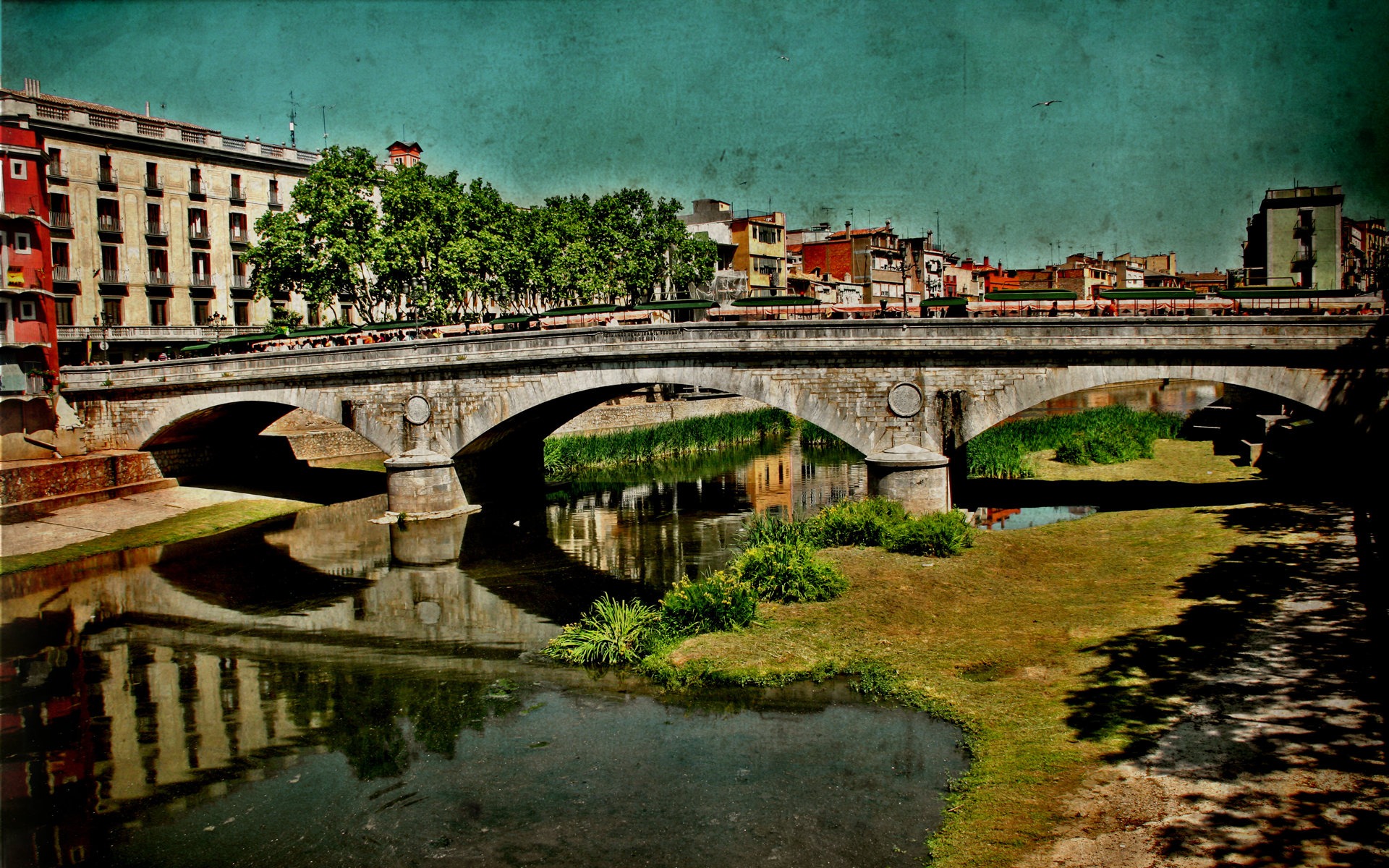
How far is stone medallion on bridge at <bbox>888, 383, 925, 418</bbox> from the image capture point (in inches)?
1228

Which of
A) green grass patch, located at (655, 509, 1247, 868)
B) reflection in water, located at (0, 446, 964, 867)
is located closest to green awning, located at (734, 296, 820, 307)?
reflection in water, located at (0, 446, 964, 867)

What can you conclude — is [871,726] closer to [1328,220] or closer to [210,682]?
[210,682]

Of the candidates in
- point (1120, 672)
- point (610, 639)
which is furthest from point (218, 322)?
point (1120, 672)

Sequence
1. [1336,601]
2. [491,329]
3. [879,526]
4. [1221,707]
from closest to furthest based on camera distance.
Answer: [1221,707], [1336,601], [879,526], [491,329]

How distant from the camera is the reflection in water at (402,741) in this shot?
1252cm

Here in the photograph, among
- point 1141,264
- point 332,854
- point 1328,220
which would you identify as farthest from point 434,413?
point 1141,264

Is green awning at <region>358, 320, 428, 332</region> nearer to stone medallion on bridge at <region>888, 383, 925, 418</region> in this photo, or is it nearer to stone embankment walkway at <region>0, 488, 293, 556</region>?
stone embankment walkway at <region>0, 488, 293, 556</region>

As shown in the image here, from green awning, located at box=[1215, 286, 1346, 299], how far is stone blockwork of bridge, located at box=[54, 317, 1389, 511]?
2315mm

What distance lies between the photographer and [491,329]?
4422 cm

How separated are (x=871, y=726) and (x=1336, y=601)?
9210 millimetres

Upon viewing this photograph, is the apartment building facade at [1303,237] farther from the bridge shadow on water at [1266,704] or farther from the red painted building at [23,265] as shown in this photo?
the red painted building at [23,265]

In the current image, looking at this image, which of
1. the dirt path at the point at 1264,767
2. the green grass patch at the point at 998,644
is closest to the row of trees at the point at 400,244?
the green grass patch at the point at 998,644

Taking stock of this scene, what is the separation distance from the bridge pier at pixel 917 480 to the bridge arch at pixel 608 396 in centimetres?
213

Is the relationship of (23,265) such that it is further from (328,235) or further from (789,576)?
(789,576)
